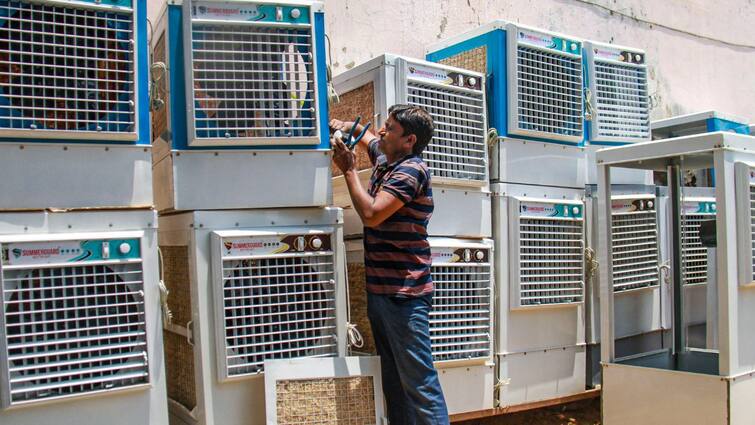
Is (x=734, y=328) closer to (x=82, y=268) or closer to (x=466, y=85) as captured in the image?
(x=466, y=85)

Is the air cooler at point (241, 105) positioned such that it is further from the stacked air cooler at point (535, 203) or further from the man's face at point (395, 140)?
the stacked air cooler at point (535, 203)

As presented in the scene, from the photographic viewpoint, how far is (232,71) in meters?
3.01

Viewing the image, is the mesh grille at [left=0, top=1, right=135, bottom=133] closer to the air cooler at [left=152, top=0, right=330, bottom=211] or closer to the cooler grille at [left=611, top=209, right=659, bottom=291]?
the air cooler at [left=152, top=0, right=330, bottom=211]

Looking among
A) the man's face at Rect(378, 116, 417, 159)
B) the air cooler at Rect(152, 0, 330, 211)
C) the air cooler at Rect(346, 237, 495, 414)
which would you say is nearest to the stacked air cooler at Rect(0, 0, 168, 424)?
the air cooler at Rect(152, 0, 330, 211)

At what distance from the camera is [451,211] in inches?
147

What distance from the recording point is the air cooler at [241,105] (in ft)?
9.74

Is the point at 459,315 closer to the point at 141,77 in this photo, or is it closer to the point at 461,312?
the point at 461,312

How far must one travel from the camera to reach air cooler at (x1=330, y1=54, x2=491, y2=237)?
3.56 m

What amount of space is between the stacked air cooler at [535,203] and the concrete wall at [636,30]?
86 cm

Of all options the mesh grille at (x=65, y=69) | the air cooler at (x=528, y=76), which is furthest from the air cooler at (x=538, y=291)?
the mesh grille at (x=65, y=69)

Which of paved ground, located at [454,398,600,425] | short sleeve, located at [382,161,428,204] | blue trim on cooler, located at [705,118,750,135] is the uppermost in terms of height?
blue trim on cooler, located at [705,118,750,135]

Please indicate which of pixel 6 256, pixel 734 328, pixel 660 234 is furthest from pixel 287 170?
pixel 660 234

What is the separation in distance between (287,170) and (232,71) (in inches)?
18.1

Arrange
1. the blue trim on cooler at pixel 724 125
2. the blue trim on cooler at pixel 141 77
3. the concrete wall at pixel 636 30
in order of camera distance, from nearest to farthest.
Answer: the blue trim on cooler at pixel 141 77
the concrete wall at pixel 636 30
the blue trim on cooler at pixel 724 125
